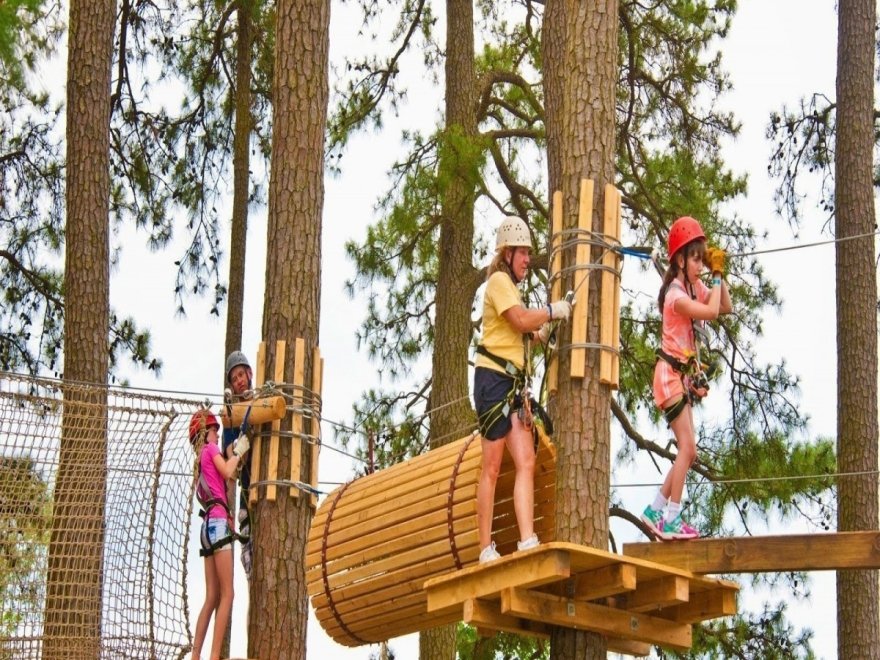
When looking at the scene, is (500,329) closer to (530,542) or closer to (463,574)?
(530,542)

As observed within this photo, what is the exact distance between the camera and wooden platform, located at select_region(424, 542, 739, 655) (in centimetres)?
598

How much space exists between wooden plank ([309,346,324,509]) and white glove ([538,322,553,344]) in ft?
5.35

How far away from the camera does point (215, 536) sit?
748cm

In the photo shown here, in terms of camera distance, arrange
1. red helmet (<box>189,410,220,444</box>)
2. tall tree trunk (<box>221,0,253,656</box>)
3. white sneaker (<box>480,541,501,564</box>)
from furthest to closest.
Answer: tall tree trunk (<box>221,0,253,656</box>) < red helmet (<box>189,410,220,444</box>) < white sneaker (<box>480,541,501,564</box>)

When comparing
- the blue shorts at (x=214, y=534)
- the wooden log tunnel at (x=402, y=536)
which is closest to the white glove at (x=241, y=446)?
the blue shorts at (x=214, y=534)

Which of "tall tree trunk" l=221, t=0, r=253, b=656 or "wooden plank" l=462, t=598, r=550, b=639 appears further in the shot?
"tall tree trunk" l=221, t=0, r=253, b=656

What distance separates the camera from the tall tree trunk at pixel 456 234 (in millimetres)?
11539

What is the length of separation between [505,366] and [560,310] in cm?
34

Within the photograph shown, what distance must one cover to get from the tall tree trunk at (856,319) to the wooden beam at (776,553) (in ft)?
10.1

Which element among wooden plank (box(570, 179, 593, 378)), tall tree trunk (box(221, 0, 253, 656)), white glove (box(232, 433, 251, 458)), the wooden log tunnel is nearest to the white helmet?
wooden plank (box(570, 179, 593, 378))

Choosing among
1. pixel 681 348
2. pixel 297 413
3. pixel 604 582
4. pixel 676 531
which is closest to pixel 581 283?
pixel 681 348

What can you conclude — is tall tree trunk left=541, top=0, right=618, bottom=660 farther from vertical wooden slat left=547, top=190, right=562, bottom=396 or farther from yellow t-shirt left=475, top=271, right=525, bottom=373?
yellow t-shirt left=475, top=271, right=525, bottom=373

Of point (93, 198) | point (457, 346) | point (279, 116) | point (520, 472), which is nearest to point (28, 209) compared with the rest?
point (93, 198)

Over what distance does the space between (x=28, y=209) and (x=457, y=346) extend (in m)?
3.74
